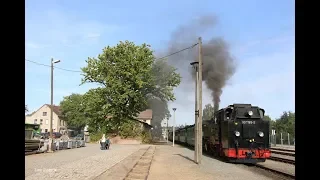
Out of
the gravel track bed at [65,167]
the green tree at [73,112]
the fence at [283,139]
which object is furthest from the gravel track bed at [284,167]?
the green tree at [73,112]

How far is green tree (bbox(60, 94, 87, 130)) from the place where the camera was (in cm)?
10969

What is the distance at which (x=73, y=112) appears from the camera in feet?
367

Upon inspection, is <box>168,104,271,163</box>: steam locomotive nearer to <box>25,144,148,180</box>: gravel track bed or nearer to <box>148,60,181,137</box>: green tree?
<box>25,144,148,180</box>: gravel track bed

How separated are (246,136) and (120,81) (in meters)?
37.1

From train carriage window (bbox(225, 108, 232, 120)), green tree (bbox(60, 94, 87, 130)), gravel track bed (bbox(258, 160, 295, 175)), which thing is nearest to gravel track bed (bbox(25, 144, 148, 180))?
train carriage window (bbox(225, 108, 232, 120))

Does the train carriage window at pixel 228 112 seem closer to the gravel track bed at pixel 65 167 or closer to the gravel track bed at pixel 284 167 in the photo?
the gravel track bed at pixel 284 167

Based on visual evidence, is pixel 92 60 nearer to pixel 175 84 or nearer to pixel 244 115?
pixel 175 84

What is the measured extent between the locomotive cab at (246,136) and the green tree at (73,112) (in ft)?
297

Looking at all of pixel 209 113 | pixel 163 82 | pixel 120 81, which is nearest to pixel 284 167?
pixel 209 113

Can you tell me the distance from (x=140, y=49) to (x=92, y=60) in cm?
758

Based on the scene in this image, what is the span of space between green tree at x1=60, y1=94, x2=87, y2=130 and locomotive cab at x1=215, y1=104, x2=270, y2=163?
90.6 meters

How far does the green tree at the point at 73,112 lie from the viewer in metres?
110
